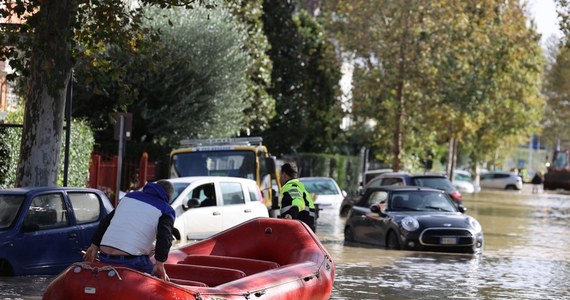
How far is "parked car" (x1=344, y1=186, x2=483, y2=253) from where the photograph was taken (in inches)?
897

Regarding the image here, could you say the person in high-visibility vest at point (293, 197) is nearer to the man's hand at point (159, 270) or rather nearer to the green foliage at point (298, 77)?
the man's hand at point (159, 270)

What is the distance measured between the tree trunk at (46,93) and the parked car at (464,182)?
51.0m

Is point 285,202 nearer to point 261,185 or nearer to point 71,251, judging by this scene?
point 71,251

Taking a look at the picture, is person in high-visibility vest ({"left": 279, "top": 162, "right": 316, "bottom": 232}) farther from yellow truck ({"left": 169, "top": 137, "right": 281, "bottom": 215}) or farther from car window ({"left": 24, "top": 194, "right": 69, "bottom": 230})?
yellow truck ({"left": 169, "top": 137, "right": 281, "bottom": 215})

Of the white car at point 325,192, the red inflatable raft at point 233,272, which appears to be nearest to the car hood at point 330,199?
the white car at point 325,192

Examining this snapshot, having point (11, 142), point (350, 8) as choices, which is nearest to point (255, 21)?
point (350, 8)

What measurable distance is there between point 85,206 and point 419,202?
903 centimetres

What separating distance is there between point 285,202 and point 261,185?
1117cm

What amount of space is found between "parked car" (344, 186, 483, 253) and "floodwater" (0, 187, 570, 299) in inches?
11.0

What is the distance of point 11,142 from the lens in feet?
79.7

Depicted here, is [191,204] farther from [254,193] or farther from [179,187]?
[254,193]

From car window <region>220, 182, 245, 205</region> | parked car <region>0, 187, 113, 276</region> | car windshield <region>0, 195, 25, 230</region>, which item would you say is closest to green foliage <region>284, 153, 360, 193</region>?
car window <region>220, 182, 245, 205</region>

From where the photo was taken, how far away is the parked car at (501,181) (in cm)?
8994

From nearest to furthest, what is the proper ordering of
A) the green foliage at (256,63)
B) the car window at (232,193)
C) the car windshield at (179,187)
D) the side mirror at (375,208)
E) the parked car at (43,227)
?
the parked car at (43,227), the car windshield at (179,187), the car window at (232,193), the side mirror at (375,208), the green foliage at (256,63)
